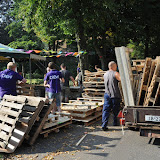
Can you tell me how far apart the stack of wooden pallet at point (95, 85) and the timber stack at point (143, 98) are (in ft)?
12.5

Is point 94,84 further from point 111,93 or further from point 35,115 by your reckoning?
point 35,115

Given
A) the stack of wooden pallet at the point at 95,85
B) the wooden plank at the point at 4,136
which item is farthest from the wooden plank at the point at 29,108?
the stack of wooden pallet at the point at 95,85

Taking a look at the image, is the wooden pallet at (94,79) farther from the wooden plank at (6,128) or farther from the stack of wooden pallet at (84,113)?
the wooden plank at (6,128)

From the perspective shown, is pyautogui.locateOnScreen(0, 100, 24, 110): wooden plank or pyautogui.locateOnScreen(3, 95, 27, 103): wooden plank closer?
→ pyautogui.locateOnScreen(0, 100, 24, 110): wooden plank

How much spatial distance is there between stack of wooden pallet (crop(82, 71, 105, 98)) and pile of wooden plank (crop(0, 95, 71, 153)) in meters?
4.39

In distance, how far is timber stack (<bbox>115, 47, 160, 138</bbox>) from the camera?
15.5 ft

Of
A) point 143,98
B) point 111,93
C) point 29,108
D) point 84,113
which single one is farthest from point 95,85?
point 29,108

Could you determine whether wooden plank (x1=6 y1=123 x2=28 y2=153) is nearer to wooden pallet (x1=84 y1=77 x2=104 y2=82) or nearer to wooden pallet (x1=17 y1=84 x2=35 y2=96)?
wooden pallet (x1=17 y1=84 x2=35 y2=96)

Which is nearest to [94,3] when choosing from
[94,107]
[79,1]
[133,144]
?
A: [79,1]

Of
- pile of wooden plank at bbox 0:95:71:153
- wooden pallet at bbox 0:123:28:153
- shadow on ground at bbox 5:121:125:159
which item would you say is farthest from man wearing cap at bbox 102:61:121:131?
wooden pallet at bbox 0:123:28:153

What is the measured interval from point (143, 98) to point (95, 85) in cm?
418

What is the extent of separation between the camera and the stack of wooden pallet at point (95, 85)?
959 cm

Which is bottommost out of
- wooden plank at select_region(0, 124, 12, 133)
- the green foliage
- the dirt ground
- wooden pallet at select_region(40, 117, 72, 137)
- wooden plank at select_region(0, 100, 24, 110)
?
the dirt ground

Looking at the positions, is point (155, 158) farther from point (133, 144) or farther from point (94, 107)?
point (94, 107)
